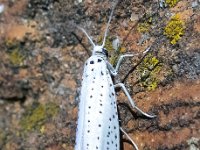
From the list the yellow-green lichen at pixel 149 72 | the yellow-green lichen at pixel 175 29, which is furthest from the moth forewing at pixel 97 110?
the yellow-green lichen at pixel 175 29

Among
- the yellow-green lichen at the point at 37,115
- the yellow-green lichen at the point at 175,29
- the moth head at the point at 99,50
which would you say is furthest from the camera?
the yellow-green lichen at the point at 37,115

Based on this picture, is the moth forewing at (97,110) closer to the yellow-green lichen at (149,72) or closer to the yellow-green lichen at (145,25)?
the yellow-green lichen at (149,72)

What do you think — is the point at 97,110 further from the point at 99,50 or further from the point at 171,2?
the point at 171,2

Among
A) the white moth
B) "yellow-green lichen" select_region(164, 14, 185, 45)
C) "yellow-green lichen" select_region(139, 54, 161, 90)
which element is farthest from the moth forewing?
"yellow-green lichen" select_region(164, 14, 185, 45)

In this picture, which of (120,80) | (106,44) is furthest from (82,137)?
(106,44)

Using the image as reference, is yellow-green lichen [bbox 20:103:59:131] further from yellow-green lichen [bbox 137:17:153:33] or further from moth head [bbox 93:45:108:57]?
yellow-green lichen [bbox 137:17:153:33]

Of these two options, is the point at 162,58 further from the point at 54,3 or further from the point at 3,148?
the point at 3,148

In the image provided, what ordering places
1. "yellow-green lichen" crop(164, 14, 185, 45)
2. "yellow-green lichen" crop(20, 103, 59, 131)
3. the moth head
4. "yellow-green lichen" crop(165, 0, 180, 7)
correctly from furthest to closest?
"yellow-green lichen" crop(20, 103, 59, 131) → the moth head → "yellow-green lichen" crop(165, 0, 180, 7) → "yellow-green lichen" crop(164, 14, 185, 45)
